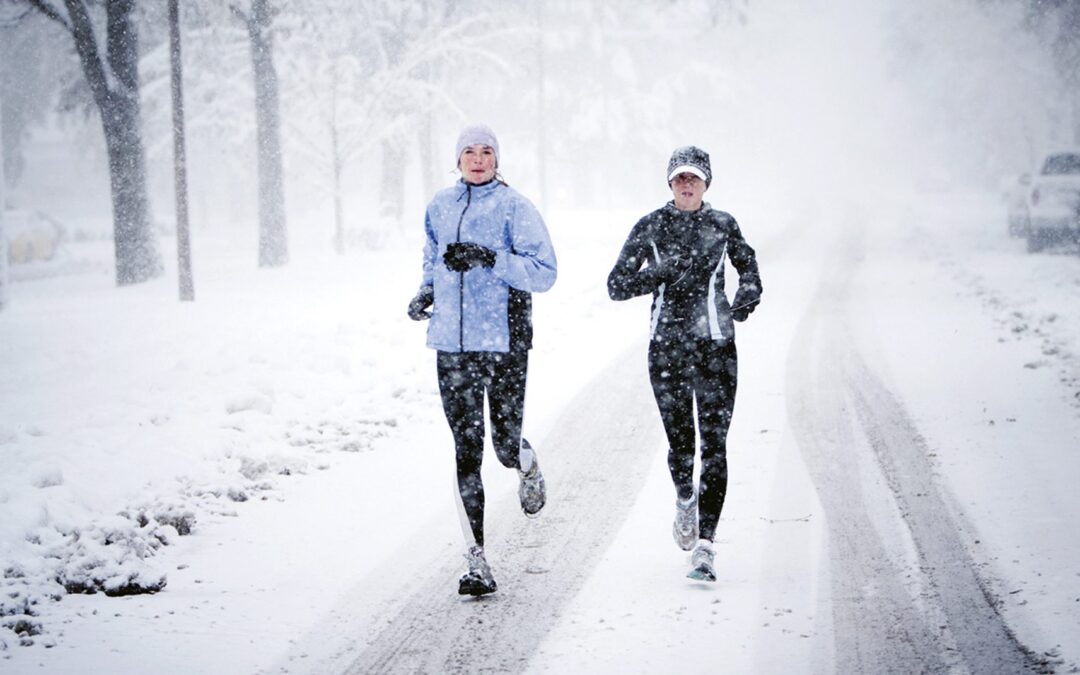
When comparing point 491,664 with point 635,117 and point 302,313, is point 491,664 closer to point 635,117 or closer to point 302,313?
point 302,313

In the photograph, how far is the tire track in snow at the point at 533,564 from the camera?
4125 mm

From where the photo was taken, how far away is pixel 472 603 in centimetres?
469

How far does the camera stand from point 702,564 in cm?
481

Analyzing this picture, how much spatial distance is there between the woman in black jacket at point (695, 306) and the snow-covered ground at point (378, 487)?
1.90 ft

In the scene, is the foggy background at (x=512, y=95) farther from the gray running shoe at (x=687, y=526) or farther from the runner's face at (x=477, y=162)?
the gray running shoe at (x=687, y=526)

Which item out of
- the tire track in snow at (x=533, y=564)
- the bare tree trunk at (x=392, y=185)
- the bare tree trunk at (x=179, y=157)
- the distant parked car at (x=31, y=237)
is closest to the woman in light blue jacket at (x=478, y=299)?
the tire track in snow at (x=533, y=564)

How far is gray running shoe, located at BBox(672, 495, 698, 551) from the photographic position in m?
5.04

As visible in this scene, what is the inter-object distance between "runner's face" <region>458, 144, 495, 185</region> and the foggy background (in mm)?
16512

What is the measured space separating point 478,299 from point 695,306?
43.6 inches

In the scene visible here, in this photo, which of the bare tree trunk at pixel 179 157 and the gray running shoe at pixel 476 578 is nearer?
the gray running shoe at pixel 476 578

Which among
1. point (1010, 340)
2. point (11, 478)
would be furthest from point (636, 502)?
point (1010, 340)

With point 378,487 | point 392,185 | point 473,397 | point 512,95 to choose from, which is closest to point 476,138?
point 473,397

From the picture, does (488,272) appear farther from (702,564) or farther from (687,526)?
(702,564)

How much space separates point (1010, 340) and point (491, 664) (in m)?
9.88
